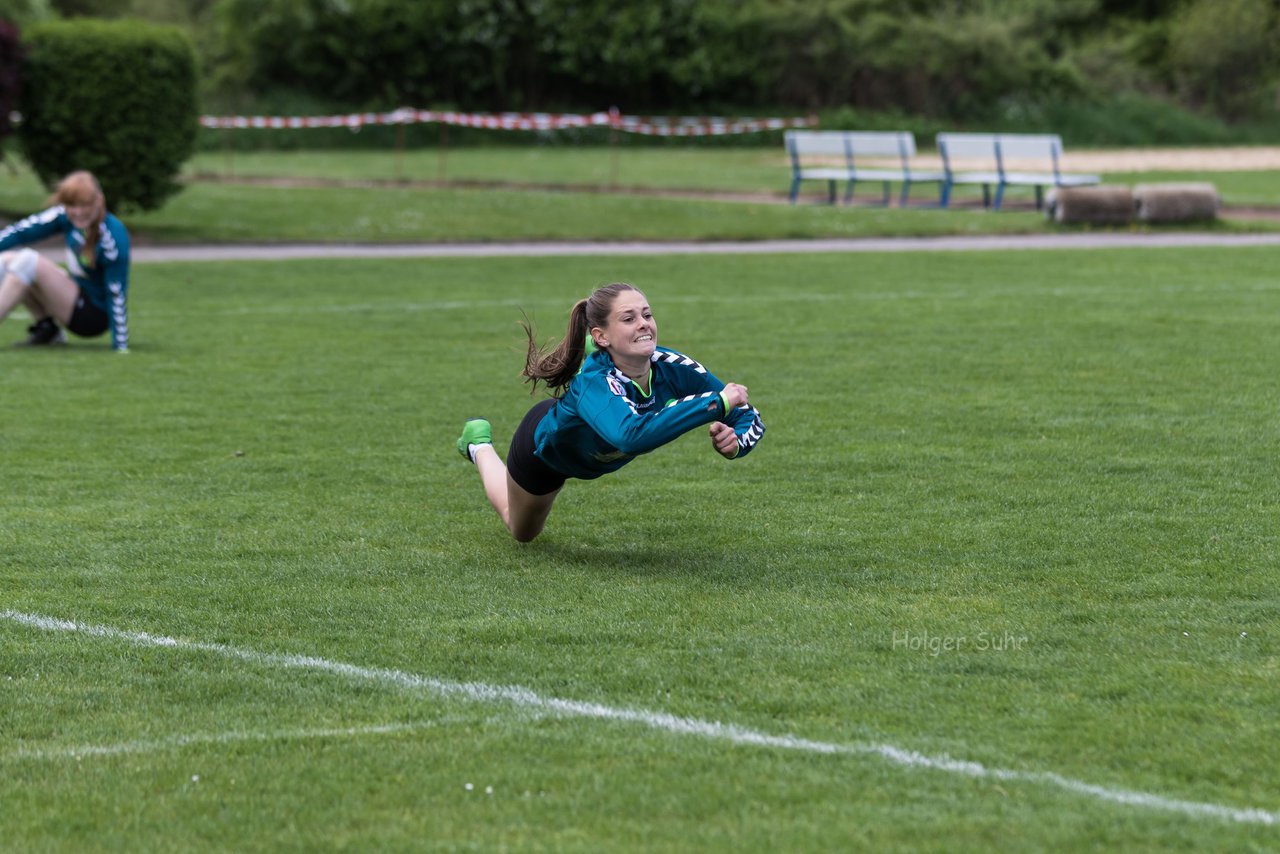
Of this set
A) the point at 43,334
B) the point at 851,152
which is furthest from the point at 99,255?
the point at 851,152

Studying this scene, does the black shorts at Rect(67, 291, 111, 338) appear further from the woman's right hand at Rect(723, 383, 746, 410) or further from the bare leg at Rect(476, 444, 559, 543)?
the woman's right hand at Rect(723, 383, 746, 410)

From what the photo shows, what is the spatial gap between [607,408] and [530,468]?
619 millimetres

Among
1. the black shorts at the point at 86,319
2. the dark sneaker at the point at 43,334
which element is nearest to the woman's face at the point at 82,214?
the black shorts at the point at 86,319

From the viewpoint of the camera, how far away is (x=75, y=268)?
12.3 m

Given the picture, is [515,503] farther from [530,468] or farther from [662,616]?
[662,616]

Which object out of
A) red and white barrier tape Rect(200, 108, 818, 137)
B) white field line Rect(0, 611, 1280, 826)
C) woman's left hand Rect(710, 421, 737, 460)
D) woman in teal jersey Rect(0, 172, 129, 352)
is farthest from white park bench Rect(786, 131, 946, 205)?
white field line Rect(0, 611, 1280, 826)

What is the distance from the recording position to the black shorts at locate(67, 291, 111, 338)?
12.5 meters

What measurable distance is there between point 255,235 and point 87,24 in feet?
11.5

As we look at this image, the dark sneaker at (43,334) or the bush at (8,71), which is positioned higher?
the bush at (8,71)

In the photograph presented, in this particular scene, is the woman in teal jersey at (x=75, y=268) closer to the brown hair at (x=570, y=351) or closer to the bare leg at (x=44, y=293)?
the bare leg at (x=44, y=293)

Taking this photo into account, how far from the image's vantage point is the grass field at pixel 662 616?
4.15 metres

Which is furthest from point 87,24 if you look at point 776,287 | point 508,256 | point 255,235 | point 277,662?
point 277,662

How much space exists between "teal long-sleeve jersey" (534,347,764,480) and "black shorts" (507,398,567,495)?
5 centimetres

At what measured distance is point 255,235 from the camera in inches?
877
